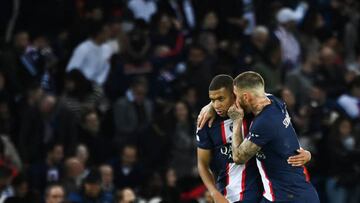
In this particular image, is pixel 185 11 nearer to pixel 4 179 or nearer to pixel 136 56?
pixel 136 56

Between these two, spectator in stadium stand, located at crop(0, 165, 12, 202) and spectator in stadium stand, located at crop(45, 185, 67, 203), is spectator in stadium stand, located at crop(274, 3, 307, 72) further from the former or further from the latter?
spectator in stadium stand, located at crop(0, 165, 12, 202)

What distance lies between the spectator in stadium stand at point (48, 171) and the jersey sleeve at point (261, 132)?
18.3ft

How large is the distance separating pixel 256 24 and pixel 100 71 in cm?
406

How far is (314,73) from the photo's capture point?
62.9 feet

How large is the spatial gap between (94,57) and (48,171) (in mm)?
2511

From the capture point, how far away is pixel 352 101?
18.2 metres

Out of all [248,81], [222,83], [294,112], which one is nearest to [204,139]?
[222,83]

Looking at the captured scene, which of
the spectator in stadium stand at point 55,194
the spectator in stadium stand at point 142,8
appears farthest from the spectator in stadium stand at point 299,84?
the spectator in stadium stand at point 55,194

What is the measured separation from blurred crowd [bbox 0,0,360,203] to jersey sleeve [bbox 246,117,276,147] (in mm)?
3781

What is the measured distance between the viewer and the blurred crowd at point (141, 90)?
1599cm

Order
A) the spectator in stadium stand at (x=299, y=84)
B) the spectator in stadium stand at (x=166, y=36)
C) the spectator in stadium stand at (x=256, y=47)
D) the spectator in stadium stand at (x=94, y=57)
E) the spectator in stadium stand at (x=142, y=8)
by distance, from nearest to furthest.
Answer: the spectator in stadium stand at (x=94, y=57) → the spectator in stadium stand at (x=299, y=84) → the spectator in stadium stand at (x=256, y=47) → the spectator in stadium stand at (x=166, y=36) → the spectator in stadium stand at (x=142, y=8)

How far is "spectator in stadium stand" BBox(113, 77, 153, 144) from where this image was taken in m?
17.0

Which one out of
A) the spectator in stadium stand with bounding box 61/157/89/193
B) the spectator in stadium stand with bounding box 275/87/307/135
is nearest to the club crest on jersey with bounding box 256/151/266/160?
the spectator in stadium stand with bounding box 61/157/89/193

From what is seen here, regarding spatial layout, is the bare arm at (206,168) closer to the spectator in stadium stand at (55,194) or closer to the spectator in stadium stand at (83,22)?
the spectator in stadium stand at (55,194)
